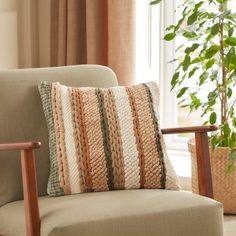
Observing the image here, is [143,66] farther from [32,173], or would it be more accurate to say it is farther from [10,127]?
[32,173]

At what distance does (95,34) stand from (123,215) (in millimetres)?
1904

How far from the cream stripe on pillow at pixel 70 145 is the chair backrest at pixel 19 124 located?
0.14 m

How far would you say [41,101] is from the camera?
2930 mm

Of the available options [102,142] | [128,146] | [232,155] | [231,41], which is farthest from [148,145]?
[231,41]

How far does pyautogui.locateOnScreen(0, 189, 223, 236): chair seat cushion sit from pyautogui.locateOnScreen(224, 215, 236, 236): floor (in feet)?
2.70

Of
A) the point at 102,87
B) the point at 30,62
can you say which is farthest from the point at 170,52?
the point at 102,87

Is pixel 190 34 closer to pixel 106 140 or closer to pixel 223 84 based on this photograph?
pixel 223 84

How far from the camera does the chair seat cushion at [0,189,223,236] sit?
8.05 ft

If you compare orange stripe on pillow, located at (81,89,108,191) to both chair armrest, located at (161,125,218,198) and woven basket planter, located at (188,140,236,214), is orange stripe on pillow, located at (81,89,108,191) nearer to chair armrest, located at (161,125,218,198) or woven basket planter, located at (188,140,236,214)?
chair armrest, located at (161,125,218,198)

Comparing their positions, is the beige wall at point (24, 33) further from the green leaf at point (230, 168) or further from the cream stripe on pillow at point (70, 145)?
the cream stripe on pillow at point (70, 145)

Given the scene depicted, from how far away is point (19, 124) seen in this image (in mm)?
2898

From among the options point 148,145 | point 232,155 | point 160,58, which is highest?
point 160,58

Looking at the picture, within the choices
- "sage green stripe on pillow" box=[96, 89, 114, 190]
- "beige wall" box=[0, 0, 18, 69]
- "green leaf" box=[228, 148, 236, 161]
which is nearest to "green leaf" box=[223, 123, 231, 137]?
"green leaf" box=[228, 148, 236, 161]

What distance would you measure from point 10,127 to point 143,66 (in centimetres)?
168
